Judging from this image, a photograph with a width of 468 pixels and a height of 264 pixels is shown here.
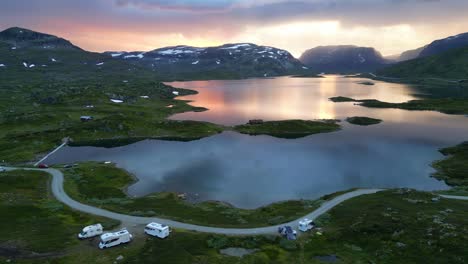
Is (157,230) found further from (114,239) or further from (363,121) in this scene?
(363,121)

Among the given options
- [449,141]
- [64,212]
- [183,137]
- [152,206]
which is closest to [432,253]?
[152,206]

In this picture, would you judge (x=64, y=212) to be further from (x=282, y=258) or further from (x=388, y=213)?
(x=388, y=213)

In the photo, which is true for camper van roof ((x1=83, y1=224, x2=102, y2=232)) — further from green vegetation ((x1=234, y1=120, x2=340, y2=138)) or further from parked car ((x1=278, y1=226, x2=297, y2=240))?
green vegetation ((x1=234, y1=120, x2=340, y2=138))

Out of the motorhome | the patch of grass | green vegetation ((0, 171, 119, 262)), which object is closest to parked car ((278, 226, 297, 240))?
the motorhome

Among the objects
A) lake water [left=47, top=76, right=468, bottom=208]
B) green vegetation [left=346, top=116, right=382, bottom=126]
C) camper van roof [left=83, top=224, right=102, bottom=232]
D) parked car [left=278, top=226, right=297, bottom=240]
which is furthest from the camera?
green vegetation [left=346, top=116, right=382, bottom=126]

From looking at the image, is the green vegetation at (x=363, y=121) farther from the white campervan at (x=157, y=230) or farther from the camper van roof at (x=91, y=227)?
the camper van roof at (x=91, y=227)

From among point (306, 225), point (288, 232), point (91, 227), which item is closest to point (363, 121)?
point (306, 225)

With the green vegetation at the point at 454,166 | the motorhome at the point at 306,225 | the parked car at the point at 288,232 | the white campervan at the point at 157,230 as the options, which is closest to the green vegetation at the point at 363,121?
the green vegetation at the point at 454,166
